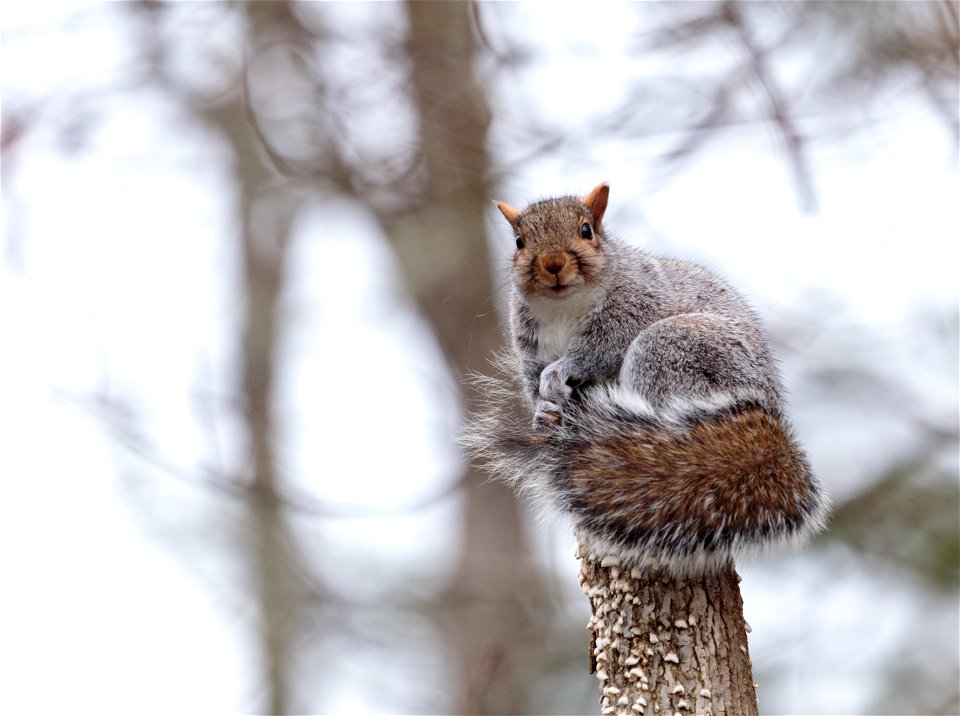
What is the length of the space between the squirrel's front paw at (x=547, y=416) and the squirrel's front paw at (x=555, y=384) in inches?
1.0

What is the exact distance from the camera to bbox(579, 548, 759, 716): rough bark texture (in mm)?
1584

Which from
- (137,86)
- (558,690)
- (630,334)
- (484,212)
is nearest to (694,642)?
(630,334)

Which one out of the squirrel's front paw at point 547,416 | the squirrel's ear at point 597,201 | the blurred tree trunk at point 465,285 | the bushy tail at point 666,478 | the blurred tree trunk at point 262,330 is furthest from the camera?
the blurred tree trunk at point 262,330

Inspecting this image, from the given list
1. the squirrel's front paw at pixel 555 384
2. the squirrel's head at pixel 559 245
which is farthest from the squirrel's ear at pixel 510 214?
the squirrel's front paw at pixel 555 384

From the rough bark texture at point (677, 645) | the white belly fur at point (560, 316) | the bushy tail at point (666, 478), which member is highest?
the white belly fur at point (560, 316)

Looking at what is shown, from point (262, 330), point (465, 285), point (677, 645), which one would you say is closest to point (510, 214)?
point (677, 645)

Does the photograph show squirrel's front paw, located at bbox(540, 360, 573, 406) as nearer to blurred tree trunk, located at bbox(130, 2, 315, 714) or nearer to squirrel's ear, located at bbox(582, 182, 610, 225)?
squirrel's ear, located at bbox(582, 182, 610, 225)

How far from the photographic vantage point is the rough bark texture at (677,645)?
5.20ft

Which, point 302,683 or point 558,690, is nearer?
point 558,690

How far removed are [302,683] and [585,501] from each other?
303 cm

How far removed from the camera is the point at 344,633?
3740 millimetres

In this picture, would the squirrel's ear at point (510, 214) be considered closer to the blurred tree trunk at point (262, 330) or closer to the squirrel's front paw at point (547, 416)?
the squirrel's front paw at point (547, 416)

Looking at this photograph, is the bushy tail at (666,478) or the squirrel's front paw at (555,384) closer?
the bushy tail at (666,478)

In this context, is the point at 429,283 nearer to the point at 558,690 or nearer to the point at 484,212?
the point at 484,212
